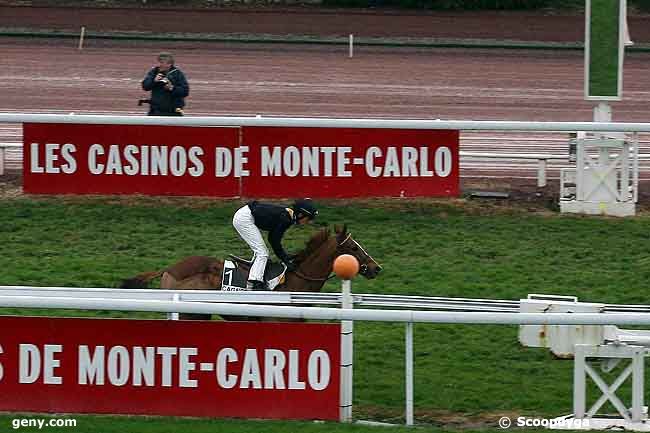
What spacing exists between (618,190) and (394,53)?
1407 centimetres

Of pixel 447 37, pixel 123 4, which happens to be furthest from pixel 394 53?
pixel 123 4

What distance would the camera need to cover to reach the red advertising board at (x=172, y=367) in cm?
888

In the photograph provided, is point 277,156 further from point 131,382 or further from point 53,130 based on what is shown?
point 131,382

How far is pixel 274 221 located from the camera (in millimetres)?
11523

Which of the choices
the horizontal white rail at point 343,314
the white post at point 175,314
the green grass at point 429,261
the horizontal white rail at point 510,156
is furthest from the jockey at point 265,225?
the horizontal white rail at point 510,156

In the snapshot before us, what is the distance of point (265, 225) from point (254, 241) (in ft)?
0.55

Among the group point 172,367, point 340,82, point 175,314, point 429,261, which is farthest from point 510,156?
point 340,82

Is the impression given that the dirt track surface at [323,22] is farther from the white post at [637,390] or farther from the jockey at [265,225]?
the white post at [637,390]

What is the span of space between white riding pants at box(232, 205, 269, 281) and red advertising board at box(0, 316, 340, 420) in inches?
89.7

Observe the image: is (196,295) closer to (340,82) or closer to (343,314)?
(343,314)

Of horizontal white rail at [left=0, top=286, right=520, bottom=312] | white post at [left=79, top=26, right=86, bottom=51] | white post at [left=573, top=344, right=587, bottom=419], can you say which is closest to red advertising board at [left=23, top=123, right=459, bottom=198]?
horizontal white rail at [left=0, top=286, right=520, bottom=312]

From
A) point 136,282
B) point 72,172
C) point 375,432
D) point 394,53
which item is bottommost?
point 375,432

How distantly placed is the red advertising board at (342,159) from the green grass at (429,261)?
0.31 meters

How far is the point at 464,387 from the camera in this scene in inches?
411
